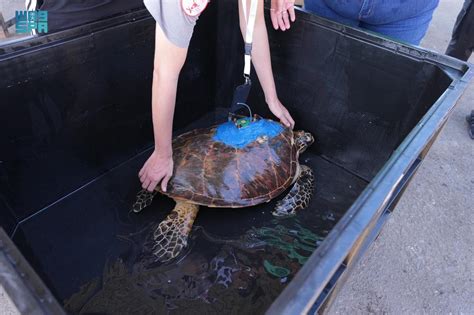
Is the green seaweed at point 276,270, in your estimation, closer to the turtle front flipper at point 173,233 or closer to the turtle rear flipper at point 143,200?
the turtle front flipper at point 173,233

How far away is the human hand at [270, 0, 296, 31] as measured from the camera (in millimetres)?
1594

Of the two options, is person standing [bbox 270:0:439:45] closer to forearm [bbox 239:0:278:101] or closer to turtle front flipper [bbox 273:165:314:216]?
forearm [bbox 239:0:278:101]

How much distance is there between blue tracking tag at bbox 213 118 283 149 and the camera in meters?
1.60

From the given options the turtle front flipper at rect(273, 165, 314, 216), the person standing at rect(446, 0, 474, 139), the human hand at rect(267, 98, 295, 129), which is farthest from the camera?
the person standing at rect(446, 0, 474, 139)

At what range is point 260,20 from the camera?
61.9 inches

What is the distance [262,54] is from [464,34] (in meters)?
1.73

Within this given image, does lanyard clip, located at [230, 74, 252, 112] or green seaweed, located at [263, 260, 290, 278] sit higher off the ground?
lanyard clip, located at [230, 74, 252, 112]

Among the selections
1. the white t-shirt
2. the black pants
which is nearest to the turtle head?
the white t-shirt

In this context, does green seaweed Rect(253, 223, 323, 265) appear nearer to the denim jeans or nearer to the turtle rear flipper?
the turtle rear flipper

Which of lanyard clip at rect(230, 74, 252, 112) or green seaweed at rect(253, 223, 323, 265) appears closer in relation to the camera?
green seaweed at rect(253, 223, 323, 265)

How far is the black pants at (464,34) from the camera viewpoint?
241cm

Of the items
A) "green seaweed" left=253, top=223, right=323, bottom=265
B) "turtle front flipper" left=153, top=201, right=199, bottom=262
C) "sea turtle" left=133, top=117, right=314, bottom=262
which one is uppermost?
"sea turtle" left=133, top=117, right=314, bottom=262

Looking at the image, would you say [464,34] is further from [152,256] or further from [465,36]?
[152,256]

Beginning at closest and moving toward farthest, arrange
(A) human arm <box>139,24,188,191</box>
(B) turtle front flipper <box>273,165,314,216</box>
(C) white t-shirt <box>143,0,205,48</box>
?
(C) white t-shirt <box>143,0,205,48</box>
(A) human arm <box>139,24,188,191</box>
(B) turtle front flipper <box>273,165,314,216</box>
